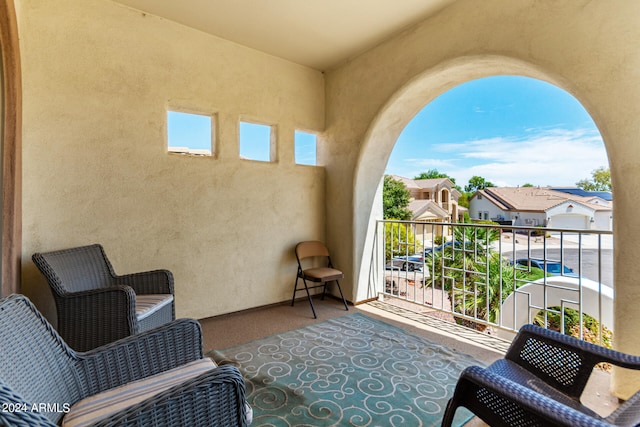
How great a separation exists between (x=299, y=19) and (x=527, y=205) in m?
4.93

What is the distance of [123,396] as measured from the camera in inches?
44.4

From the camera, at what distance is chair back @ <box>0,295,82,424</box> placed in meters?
0.92

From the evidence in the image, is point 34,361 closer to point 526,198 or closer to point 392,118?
point 392,118

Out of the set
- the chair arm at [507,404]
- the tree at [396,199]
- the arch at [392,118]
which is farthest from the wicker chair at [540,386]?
the tree at [396,199]

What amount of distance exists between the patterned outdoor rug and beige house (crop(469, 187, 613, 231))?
2.06 meters

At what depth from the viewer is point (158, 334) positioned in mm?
1326

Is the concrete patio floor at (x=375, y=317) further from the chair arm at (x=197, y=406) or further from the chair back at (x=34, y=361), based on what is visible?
the chair arm at (x=197, y=406)

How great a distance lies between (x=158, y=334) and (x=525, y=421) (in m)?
1.51

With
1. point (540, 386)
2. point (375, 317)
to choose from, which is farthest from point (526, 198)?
point (540, 386)

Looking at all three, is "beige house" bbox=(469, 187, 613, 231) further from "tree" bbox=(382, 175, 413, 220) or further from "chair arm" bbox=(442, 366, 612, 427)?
"tree" bbox=(382, 175, 413, 220)

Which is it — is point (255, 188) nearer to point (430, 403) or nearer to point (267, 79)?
point (267, 79)

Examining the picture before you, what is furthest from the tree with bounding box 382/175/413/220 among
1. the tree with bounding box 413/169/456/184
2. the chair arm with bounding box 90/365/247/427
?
the chair arm with bounding box 90/365/247/427

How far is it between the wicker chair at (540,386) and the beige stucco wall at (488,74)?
0.90 meters

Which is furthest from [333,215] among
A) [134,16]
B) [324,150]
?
[134,16]
